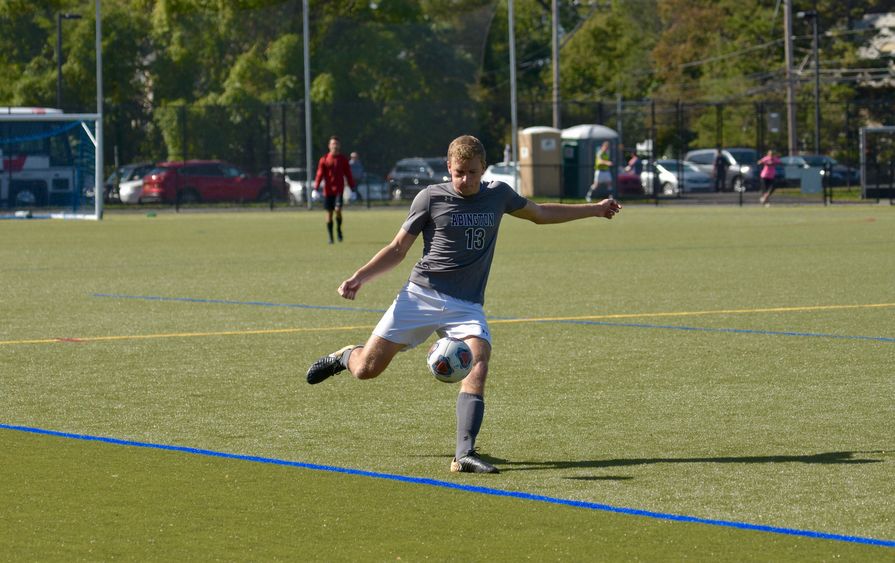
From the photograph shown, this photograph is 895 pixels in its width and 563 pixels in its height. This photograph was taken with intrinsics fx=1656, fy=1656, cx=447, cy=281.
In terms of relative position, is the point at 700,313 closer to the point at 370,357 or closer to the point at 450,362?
the point at 370,357

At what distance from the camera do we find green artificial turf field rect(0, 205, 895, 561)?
6461 millimetres

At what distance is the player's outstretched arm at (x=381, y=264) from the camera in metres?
8.25

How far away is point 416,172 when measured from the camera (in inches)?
2382

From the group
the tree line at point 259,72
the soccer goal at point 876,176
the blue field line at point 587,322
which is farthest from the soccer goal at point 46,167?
the blue field line at point 587,322

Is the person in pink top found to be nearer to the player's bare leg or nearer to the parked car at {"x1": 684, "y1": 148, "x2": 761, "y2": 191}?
the parked car at {"x1": 684, "y1": 148, "x2": 761, "y2": 191}

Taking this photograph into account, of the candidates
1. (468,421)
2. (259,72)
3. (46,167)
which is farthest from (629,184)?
(468,421)

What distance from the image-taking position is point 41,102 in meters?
60.5

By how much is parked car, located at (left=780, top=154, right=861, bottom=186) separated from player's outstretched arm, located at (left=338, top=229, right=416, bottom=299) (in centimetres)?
4702

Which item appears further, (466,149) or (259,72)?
(259,72)

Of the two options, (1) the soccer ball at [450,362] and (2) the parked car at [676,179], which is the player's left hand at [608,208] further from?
(2) the parked car at [676,179]

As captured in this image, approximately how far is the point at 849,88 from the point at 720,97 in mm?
5759

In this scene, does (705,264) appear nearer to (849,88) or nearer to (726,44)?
(849,88)

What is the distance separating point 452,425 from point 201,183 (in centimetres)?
4676

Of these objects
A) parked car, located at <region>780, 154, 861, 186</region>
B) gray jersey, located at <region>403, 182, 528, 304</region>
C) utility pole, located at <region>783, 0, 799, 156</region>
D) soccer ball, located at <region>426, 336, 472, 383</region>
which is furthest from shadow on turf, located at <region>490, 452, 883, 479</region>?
utility pole, located at <region>783, 0, 799, 156</region>
